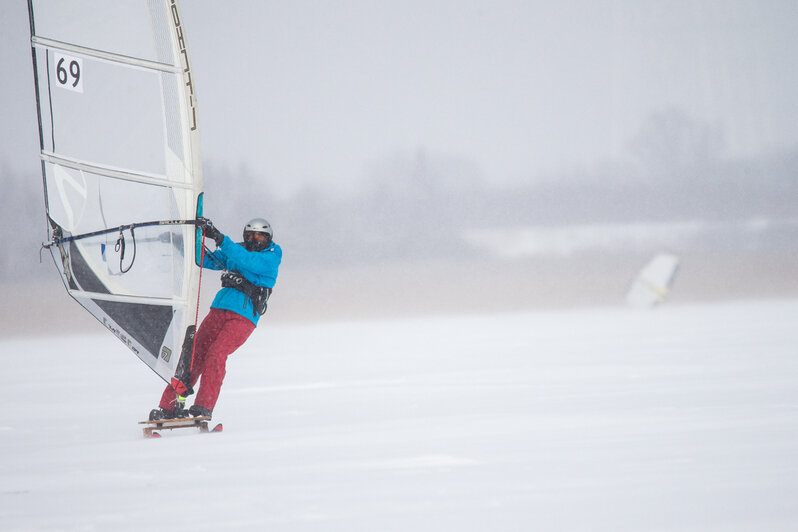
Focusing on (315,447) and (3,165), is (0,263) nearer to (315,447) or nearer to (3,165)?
(3,165)

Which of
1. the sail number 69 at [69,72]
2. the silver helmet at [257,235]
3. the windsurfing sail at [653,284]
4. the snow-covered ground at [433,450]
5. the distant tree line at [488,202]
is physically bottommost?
the snow-covered ground at [433,450]

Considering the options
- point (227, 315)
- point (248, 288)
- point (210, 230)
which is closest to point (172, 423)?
point (227, 315)

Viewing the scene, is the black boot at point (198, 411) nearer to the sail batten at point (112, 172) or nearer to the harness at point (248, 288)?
the harness at point (248, 288)

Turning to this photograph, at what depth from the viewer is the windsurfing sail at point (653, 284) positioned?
760 inches

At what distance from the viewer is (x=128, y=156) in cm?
434

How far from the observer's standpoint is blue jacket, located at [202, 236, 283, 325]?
14.1 feet

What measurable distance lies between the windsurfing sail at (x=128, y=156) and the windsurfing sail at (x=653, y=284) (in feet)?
52.2

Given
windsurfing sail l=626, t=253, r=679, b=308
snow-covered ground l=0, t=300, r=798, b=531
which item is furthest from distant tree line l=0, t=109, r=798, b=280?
snow-covered ground l=0, t=300, r=798, b=531

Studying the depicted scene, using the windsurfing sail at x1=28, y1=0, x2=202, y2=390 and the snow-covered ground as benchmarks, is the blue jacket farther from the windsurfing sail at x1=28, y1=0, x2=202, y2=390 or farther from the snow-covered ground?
the snow-covered ground

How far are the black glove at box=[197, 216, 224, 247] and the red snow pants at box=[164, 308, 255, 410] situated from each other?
517 mm

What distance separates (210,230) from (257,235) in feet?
1.38

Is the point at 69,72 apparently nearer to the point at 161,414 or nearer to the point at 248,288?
the point at 248,288

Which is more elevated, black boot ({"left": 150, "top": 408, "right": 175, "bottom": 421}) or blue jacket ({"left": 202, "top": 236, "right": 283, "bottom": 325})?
blue jacket ({"left": 202, "top": 236, "right": 283, "bottom": 325})

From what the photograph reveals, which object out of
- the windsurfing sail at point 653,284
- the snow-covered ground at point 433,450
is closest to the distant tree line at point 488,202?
the windsurfing sail at point 653,284
